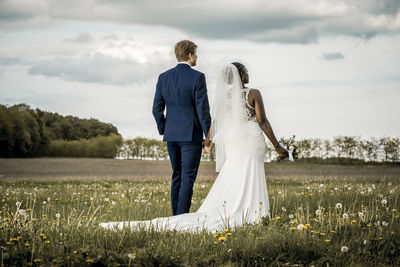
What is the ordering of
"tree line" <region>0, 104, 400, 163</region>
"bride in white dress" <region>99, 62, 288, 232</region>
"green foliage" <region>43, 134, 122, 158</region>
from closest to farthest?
"bride in white dress" <region>99, 62, 288, 232</region> < "tree line" <region>0, 104, 400, 163</region> < "green foliage" <region>43, 134, 122, 158</region>

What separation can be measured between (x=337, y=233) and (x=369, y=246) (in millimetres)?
539

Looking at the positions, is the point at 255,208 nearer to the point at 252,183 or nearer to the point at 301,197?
the point at 252,183

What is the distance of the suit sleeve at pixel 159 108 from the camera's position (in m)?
7.36

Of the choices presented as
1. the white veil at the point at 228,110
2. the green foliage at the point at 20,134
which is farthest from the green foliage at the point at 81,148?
the white veil at the point at 228,110

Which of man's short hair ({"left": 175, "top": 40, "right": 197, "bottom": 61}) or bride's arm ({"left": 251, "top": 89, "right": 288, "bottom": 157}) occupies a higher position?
man's short hair ({"left": 175, "top": 40, "right": 197, "bottom": 61})

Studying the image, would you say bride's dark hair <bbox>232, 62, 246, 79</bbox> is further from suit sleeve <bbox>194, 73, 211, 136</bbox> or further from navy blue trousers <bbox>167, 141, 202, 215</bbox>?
navy blue trousers <bbox>167, 141, 202, 215</bbox>

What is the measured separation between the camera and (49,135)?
62344 millimetres

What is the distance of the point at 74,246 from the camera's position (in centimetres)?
452

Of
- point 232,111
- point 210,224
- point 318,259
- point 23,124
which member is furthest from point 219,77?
point 23,124

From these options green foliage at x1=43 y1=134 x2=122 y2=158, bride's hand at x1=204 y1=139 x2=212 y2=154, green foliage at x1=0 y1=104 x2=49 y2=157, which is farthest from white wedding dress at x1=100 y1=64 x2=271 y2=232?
green foliage at x1=0 y1=104 x2=49 y2=157

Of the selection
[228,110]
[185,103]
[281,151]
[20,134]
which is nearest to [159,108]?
[185,103]

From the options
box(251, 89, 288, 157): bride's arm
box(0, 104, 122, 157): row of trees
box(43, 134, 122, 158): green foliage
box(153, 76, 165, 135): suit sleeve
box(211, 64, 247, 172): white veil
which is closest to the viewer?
box(251, 89, 288, 157): bride's arm

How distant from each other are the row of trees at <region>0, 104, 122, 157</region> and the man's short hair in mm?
47844

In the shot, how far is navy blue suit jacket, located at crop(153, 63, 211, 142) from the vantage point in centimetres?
688
